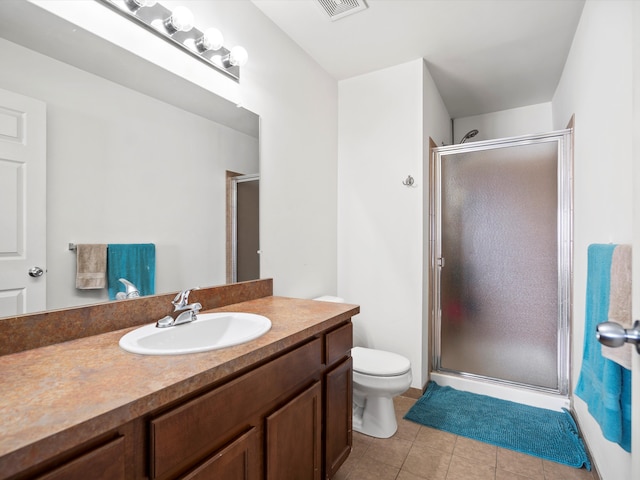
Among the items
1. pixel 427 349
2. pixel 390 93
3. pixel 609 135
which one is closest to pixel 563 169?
pixel 609 135

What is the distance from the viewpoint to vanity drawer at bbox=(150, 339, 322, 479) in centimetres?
74

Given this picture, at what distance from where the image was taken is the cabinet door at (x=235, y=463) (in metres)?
0.83

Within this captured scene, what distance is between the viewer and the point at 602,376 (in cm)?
98

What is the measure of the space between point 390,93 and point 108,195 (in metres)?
2.10

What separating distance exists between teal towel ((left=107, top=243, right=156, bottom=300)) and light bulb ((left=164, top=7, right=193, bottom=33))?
910mm

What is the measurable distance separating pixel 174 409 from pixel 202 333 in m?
0.54

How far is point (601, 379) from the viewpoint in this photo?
0.99 meters

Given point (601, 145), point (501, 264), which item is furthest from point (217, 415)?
point (501, 264)

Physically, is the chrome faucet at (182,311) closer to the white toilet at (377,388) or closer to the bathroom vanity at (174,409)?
the bathroom vanity at (174,409)

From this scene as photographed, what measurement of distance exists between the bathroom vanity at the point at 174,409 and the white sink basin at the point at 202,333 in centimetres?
4

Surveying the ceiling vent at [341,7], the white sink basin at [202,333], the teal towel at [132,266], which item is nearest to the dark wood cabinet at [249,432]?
the white sink basin at [202,333]

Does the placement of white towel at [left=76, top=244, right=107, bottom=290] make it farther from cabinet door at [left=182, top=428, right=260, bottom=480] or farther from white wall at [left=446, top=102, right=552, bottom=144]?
white wall at [left=446, top=102, right=552, bottom=144]

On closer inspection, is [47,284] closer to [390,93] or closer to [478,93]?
[390,93]

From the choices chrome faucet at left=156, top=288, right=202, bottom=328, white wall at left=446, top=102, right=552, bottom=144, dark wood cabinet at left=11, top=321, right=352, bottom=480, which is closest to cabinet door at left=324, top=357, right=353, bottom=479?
dark wood cabinet at left=11, top=321, right=352, bottom=480
